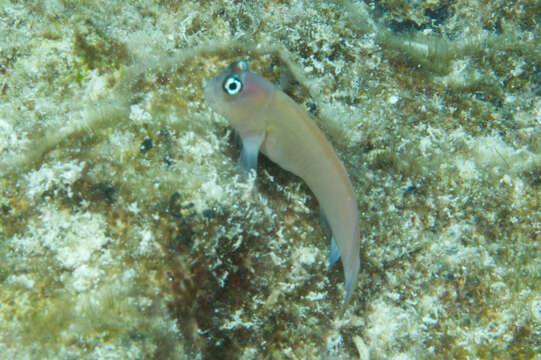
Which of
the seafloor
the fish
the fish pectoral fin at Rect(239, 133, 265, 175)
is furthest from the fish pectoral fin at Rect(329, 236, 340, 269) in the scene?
the fish pectoral fin at Rect(239, 133, 265, 175)

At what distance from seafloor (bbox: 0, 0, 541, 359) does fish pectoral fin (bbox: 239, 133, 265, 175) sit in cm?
12

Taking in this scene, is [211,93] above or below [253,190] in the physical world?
above

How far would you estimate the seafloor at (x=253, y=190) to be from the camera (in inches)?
94.0

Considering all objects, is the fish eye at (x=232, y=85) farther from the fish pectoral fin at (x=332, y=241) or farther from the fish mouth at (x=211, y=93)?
the fish pectoral fin at (x=332, y=241)

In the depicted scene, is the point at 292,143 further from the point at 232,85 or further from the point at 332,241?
the point at 332,241

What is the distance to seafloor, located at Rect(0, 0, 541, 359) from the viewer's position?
2.39 meters

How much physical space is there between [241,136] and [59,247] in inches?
59.4

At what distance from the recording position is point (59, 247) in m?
2.37

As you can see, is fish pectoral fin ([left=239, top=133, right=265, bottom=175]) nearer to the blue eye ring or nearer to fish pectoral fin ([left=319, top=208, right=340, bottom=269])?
the blue eye ring

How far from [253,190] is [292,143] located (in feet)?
1.58

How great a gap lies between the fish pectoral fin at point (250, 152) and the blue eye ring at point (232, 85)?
1.20 feet

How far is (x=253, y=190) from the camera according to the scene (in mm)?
2756

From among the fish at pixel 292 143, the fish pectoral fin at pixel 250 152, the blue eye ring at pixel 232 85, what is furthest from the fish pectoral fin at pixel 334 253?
the blue eye ring at pixel 232 85

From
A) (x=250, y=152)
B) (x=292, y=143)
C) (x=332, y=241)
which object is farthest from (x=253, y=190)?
(x=332, y=241)
